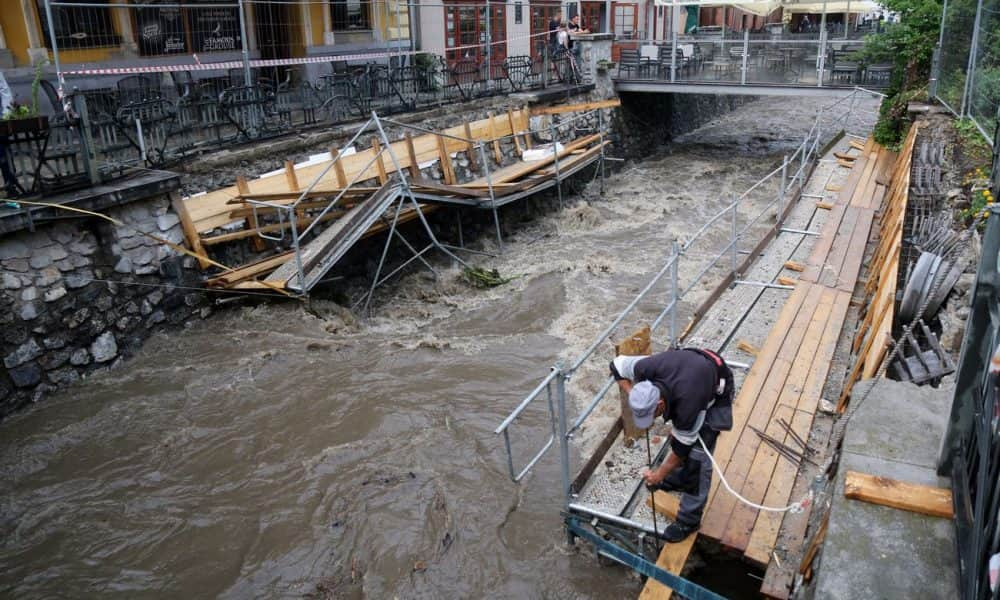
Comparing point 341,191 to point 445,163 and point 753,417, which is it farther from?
point 753,417

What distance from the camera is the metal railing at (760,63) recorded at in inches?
742

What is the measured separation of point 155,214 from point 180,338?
1.63 metres

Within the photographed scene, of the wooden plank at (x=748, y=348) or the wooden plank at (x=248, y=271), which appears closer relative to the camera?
the wooden plank at (x=748, y=348)

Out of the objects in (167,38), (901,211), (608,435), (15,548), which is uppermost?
(167,38)

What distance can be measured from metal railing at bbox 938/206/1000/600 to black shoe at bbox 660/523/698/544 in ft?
6.11

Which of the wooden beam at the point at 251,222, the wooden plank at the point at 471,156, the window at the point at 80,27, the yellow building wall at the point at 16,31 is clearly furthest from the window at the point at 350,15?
the wooden beam at the point at 251,222

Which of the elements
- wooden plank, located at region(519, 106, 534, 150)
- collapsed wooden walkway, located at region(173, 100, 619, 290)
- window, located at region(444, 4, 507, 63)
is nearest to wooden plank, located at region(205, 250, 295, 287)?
collapsed wooden walkway, located at region(173, 100, 619, 290)

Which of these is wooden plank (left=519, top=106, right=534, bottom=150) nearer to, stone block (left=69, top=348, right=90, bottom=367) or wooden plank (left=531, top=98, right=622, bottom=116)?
wooden plank (left=531, top=98, right=622, bottom=116)

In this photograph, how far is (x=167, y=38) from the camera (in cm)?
1619

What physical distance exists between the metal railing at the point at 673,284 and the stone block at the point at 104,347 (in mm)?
5042

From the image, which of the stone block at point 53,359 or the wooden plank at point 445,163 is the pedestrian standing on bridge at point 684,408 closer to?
the stone block at point 53,359

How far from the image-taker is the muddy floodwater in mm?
6148

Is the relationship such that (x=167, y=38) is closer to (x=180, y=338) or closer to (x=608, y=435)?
(x=180, y=338)

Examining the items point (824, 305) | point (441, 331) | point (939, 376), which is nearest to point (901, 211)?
point (824, 305)
